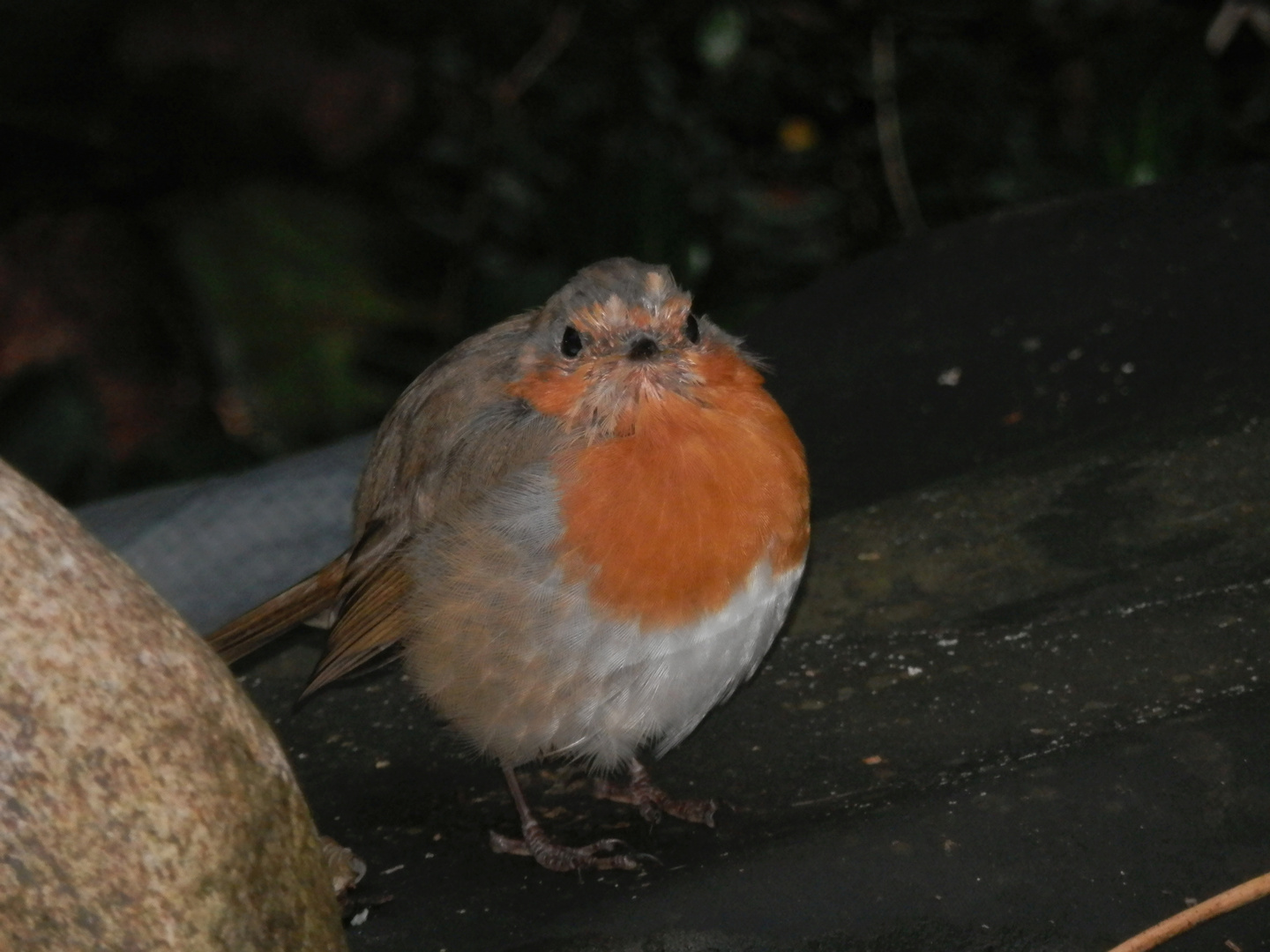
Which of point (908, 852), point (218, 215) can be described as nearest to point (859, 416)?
point (908, 852)

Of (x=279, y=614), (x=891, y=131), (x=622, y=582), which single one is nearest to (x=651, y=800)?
(x=622, y=582)

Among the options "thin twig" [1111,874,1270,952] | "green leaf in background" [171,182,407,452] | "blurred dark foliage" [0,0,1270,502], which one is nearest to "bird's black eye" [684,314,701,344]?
"thin twig" [1111,874,1270,952]

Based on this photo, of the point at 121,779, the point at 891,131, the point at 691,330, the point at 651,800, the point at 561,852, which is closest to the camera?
the point at 121,779

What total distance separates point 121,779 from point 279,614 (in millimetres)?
1152

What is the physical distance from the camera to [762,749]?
98.0 inches

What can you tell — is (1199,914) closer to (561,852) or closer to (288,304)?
(561,852)

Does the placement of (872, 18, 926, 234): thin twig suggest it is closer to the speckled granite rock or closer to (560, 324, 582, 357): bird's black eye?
(560, 324, 582, 357): bird's black eye

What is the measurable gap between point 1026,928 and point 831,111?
3271 millimetres

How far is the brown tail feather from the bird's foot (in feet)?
2.13

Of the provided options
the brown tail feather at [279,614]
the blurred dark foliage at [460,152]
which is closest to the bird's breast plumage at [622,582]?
the brown tail feather at [279,614]

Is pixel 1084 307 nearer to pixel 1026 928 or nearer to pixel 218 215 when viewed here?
pixel 1026 928

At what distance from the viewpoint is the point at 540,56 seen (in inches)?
188

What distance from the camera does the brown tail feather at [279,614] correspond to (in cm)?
285

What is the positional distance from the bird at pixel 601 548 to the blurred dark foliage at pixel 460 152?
4.89 ft
